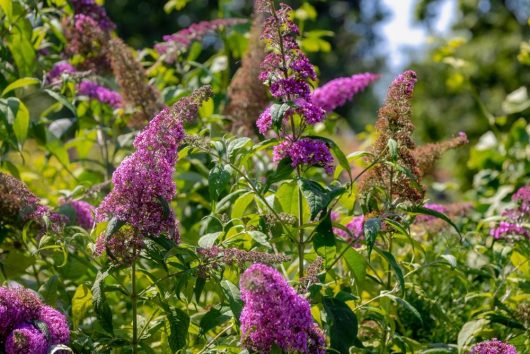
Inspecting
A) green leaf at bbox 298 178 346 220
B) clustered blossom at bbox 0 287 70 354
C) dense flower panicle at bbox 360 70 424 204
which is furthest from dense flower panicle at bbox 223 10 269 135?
clustered blossom at bbox 0 287 70 354

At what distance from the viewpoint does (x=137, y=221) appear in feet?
6.86

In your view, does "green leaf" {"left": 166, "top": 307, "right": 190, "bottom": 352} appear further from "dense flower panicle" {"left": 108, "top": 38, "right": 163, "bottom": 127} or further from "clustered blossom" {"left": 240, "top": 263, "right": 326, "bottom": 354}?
"dense flower panicle" {"left": 108, "top": 38, "right": 163, "bottom": 127}

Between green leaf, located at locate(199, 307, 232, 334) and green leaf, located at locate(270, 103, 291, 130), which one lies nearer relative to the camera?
green leaf, located at locate(270, 103, 291, 130)

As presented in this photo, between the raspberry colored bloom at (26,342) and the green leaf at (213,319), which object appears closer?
the raspberry colored bloom at (26,342)

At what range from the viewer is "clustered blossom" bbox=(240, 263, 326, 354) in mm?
1873

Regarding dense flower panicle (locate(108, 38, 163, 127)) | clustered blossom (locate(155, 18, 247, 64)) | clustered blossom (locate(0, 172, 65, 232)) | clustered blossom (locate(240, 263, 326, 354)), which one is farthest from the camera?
clustered blossom (locate(155, 18, 247, 64))

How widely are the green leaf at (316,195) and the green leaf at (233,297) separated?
0.29 metres

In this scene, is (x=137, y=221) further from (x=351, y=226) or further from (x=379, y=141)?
(x=351, y=226)

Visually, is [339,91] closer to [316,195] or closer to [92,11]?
[92,11]

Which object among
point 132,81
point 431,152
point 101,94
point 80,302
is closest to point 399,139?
point 431,152

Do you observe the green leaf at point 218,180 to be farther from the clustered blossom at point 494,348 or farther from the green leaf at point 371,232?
the clustered blossom at point 494,348

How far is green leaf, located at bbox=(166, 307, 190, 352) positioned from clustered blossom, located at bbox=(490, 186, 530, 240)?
1.31 meters

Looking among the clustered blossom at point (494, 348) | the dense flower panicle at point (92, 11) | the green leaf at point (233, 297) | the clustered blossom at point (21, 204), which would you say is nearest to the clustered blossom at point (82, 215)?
the clustered blossom at point (21, 204)

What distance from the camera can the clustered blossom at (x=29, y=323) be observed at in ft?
6.74
